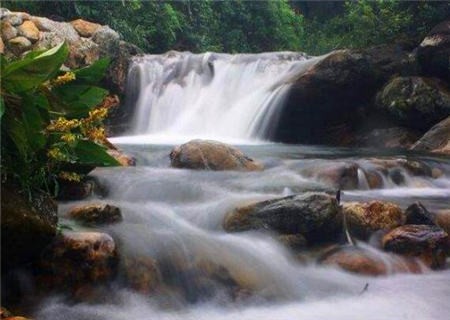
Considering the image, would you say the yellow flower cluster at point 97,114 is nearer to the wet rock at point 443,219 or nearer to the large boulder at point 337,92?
the wet rock at point 443,219

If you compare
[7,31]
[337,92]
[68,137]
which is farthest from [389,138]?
[68,137]

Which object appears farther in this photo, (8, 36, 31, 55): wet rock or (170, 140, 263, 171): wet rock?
(8, 36, 31, 55): wet rock

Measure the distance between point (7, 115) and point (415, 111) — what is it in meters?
9.94

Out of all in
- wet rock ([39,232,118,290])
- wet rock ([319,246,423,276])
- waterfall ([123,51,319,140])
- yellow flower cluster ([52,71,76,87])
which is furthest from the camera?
waterfall ([123,51,319,140])

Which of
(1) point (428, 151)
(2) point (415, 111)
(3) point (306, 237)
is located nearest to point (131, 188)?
(3) point (306, 237)

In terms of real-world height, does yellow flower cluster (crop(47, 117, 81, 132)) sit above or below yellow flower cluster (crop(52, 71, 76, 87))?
below

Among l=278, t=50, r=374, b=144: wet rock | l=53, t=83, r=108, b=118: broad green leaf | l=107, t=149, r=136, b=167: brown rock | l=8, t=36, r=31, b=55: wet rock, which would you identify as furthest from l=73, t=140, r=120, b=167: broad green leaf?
l=278, t=50, r=374, b=144: wet rock

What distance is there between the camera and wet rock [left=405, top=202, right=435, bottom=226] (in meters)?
4.89

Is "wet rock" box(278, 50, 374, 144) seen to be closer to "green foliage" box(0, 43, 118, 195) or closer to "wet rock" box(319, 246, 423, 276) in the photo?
"wet rock" box(319, 246, 423, 276)

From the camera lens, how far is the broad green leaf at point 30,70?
2947 mm

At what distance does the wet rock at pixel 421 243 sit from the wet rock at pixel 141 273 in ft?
6.68

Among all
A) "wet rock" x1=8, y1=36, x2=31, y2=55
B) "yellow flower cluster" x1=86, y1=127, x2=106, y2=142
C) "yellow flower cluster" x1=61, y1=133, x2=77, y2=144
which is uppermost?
"yellow flower cluster" x1=61, y1=133, x2=77, y2=144

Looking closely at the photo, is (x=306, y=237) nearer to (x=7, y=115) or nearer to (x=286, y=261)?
(x=286, y=261)

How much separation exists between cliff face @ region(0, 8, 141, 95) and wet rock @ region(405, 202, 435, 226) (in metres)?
7.36
